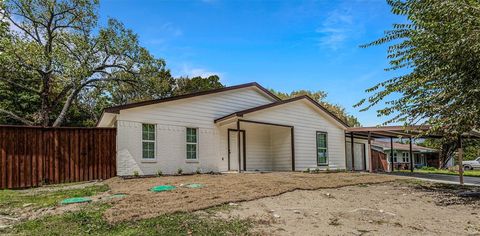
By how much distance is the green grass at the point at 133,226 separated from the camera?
16.7ft

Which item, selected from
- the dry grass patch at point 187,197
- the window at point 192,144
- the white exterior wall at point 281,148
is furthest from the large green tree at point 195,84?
the dry grass patch at point 187,197

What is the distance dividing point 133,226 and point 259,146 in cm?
1345

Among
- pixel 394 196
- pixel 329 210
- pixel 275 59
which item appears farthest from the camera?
pixel 275 59

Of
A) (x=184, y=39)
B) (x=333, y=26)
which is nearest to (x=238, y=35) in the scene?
(x=184, y=39)

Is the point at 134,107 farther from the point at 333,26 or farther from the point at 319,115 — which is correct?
Result: the point at 319,115

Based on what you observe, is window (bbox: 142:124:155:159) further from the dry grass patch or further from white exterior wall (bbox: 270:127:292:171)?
white exterior wall (bbox: 270:127:292:171)

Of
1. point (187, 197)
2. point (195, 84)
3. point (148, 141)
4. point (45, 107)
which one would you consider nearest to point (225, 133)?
point (148, 141)

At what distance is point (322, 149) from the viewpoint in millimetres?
19734

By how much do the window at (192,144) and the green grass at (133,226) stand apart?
29.5ft

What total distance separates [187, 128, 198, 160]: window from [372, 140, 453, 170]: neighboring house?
2092cm

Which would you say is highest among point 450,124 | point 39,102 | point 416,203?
point 39,102

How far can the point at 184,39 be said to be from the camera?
1672cm

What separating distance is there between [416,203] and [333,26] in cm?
749

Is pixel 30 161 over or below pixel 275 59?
below
